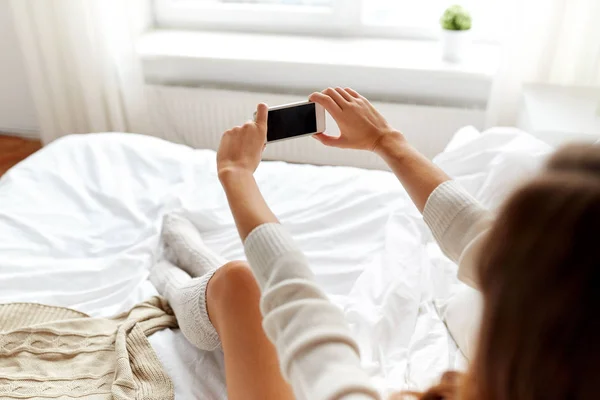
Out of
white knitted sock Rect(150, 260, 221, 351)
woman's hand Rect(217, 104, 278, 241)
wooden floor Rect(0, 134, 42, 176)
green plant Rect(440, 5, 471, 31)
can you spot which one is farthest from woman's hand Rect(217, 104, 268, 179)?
wooden floor Rect(0, 134, 42, 176)

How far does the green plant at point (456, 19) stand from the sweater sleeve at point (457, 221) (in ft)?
4.07

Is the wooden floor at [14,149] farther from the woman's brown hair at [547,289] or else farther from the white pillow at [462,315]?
the woman's brown hair at [547,289]

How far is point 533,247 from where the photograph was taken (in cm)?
45

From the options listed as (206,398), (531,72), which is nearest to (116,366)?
(206,398)

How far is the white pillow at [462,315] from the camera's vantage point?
3.42 feet

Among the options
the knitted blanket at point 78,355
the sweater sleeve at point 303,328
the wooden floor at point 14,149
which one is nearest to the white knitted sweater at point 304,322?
the sweater sleeve at point 303,328

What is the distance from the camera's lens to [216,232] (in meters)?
1.46

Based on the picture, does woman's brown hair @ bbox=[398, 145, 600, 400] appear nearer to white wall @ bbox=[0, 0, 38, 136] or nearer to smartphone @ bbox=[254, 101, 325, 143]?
smartphone @ bbox=[254, 101, 325, 143]

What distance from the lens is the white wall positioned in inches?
95.0

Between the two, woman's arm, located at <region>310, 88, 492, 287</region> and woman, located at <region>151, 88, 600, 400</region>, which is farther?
woman's arm, located at <region>310, 88, 492, 287</region>

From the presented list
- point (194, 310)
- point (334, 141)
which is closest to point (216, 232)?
point (194, 310)

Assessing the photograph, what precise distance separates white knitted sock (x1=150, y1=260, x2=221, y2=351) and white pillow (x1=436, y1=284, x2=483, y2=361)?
1.48 ft

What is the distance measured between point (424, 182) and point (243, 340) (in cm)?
39

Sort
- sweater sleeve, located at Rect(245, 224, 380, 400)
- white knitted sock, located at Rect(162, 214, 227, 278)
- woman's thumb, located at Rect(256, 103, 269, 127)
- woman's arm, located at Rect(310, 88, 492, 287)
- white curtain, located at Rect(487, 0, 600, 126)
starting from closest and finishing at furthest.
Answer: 1. sweater sleeve, located at Rect(245, 224, 380, 400)
2. woman's arm, located at Rect(310, 88, 492, 287)
3. woman's thumb, located at Rect(256, 103, 269, 127)
4. white knitted sock, located at Rect(162, 214, 227, 278)
5. white curtain, located at Rect(487, 0, 600, 126)
